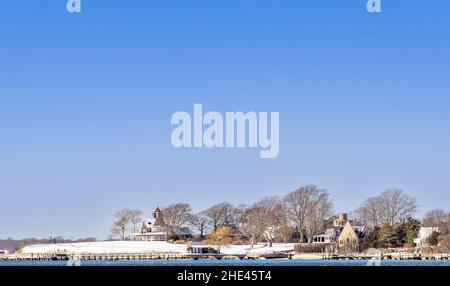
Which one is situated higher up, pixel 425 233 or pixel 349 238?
pixel 425 233

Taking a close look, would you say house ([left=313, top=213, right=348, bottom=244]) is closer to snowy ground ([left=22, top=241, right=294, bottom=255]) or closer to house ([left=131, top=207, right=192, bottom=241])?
snowy ground ([left=22, top=241, right=294, bottom=255])

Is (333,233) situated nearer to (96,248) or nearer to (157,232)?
(157,232)

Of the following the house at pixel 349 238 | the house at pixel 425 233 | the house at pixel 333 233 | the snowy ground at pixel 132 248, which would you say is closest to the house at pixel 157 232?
the snowy ground at pixel 132 248

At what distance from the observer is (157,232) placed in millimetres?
33000

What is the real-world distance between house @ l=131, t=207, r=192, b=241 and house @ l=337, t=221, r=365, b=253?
6613 mm

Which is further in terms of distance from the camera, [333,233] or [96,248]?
[333,233]

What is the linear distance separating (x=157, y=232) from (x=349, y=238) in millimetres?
8366

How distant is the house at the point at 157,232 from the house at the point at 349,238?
260 inches

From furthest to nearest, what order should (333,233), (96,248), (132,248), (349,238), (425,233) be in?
(333,233)
(349,238)
(425,233)
(132,248)
(96,248)

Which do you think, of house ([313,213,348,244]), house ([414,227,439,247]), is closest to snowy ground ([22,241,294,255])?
Result: house ([313,213,348,244])

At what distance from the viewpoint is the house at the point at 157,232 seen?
28.9m

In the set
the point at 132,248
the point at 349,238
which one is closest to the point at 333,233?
the point at 349,238
